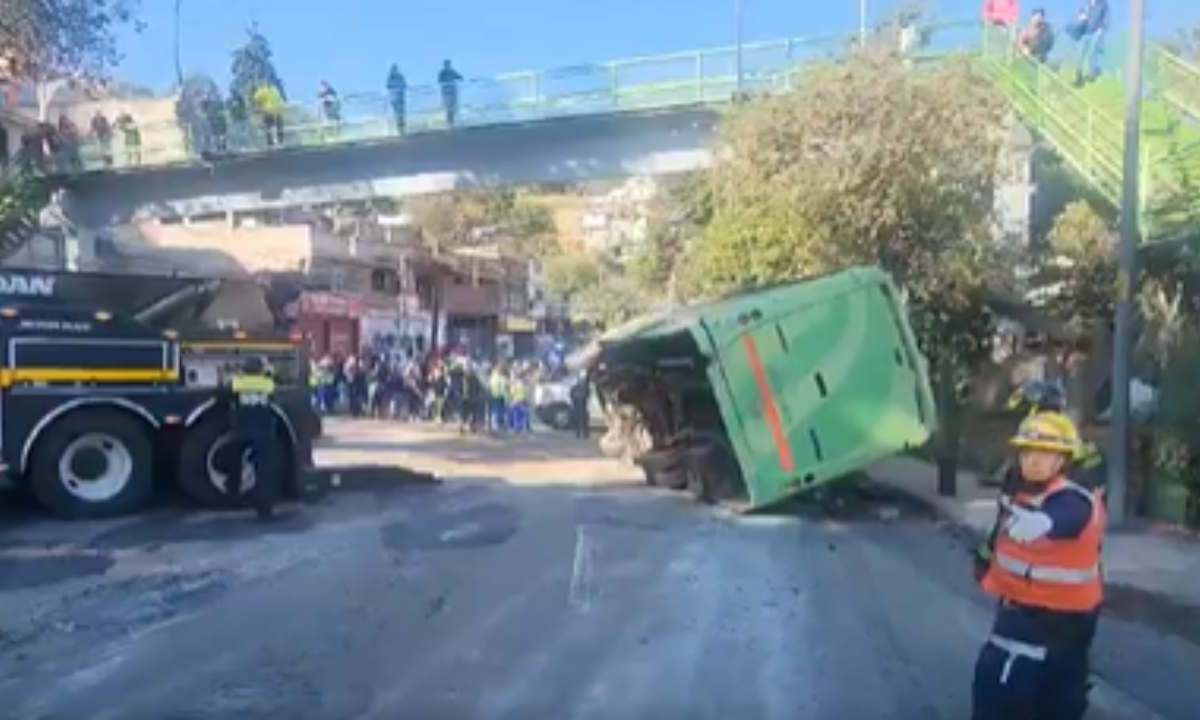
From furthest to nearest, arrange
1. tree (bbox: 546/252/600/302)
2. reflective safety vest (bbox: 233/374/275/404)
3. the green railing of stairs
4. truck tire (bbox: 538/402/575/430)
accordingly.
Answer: tree (bbox: 546/252/600/302), truck tire (bbox: 538/402/575/430), the green railing of stairs, reflective safety vest (bbox: 233/374/275/404)

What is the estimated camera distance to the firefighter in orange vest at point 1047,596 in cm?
457

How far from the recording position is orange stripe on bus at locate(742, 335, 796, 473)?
1366cm

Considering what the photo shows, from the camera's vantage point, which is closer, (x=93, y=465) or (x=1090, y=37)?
(x=93, y=465)

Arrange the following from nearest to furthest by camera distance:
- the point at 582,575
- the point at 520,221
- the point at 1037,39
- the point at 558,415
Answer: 1. the point at 582,575
2. the point at 1037,39
3. the point at 558,415
4. the point at 520,221

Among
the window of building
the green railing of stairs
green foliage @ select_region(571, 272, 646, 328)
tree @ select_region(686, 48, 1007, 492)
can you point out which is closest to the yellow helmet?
the green railing of stairs

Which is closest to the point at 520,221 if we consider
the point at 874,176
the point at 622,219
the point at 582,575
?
the point at 622,219

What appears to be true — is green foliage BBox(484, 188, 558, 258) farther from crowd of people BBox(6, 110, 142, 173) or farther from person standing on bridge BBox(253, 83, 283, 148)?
person standing on bridge BBox(253, 83, 283, 148)

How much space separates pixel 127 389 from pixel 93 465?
79 centimetres

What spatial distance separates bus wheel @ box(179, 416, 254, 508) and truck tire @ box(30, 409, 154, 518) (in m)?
0.37

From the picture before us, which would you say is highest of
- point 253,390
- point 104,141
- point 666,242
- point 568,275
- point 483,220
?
point 483,220

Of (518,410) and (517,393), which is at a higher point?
(517,393)

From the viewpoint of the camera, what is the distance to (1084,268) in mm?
20578

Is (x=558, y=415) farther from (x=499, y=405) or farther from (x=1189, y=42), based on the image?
(x=1189, y=42)

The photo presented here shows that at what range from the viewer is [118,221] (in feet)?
111
